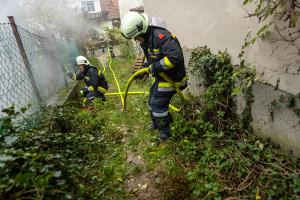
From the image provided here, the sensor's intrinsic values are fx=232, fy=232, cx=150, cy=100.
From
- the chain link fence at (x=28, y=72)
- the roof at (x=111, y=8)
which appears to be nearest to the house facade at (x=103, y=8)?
the roof at (x=111, y=8)

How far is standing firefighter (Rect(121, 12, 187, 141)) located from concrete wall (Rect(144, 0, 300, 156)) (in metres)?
0.91

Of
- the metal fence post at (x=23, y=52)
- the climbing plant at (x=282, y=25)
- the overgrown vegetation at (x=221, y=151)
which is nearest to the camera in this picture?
the climbing plant at (x=282, y=25)

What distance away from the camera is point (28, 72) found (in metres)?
4.53

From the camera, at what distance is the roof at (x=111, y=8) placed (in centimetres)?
2795

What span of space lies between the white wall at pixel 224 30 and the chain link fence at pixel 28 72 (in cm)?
318

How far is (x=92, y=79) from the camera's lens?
6.59 metres

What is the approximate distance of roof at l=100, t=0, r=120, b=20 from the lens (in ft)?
91.7

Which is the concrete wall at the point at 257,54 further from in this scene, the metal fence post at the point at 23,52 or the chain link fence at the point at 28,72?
the metal fence post at the point at 23,52

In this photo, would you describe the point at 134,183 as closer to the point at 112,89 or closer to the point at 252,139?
the point at 252,139

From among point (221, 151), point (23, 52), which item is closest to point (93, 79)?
point (23, 52)

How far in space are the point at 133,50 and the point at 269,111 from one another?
929 centimetres

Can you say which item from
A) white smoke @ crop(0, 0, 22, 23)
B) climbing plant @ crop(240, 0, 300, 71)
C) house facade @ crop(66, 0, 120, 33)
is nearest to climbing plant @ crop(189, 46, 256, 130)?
climbing plant @ crop(240, 0, 300, 71)

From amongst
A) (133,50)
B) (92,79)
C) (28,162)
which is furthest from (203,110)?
(133,50)

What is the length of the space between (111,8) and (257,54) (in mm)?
28867
